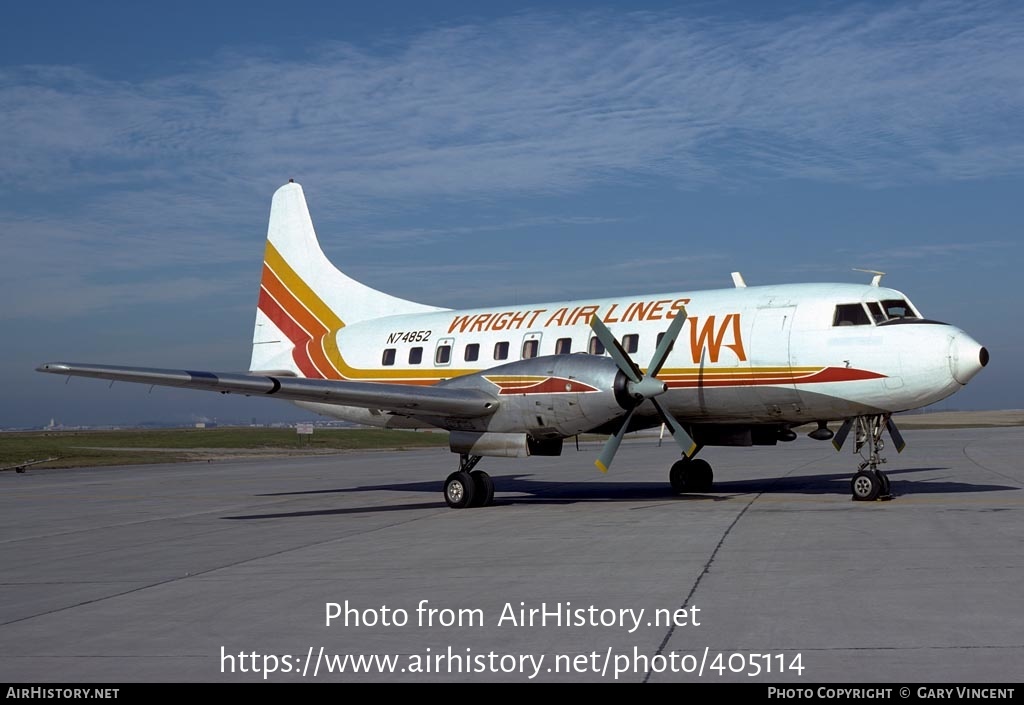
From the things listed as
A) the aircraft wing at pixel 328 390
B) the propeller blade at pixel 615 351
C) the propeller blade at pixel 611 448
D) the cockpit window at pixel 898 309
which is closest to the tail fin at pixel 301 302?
the aircraft wing at pixel 328 390

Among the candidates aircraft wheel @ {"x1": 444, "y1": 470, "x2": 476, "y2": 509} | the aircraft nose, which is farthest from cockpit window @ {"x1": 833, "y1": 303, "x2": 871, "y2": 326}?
aircraft wheel @ {"x1": 444, "y1": 470, "x2": 476, "y2": 509}

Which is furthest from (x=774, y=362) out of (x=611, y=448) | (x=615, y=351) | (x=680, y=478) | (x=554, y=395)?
(x=680, y=478)

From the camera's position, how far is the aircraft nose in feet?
57.5

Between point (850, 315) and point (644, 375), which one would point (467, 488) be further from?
point (850, 315)

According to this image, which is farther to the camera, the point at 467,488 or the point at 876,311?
the point at 467,488

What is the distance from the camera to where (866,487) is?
18.7 metres

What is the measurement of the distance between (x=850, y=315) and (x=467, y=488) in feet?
26.8

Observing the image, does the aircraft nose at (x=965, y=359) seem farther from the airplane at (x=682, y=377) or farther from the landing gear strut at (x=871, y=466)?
the landing gear strut at (x=871, y=466)

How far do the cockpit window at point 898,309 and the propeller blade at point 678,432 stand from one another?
437 cm

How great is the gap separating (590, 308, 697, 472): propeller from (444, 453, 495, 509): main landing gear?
2674 millimetres

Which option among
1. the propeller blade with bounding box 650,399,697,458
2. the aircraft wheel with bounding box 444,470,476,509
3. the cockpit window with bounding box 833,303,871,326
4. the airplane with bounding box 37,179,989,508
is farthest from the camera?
the aircraft wheel with bounding box 444,470,476,509

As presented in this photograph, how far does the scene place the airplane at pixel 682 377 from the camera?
1833cm

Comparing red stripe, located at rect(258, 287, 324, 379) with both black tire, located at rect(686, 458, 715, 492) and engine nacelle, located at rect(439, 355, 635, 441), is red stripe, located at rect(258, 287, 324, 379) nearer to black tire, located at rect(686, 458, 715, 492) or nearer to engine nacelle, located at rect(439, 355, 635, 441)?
engine nacelle, located at rect(439, 355, 635, 441)
